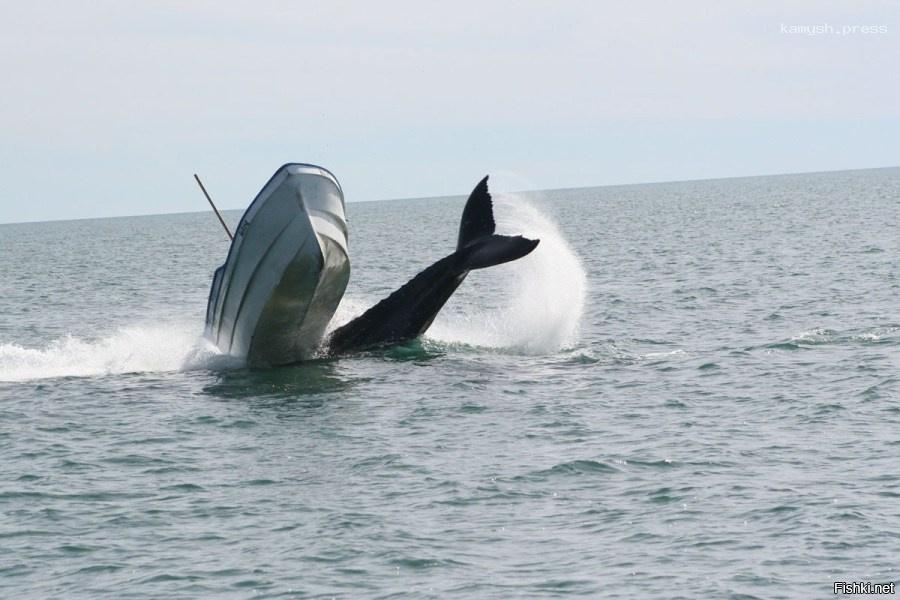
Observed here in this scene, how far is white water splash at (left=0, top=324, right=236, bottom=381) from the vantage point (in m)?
29.0

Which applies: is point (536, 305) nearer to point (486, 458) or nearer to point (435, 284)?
point (435, 284)

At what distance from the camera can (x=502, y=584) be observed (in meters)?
13.7

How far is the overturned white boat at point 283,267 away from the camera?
26266 mm

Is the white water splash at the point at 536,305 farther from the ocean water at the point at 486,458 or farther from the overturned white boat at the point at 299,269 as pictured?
the overturned white boat at the point at 299,269

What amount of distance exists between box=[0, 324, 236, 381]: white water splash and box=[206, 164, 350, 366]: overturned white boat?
1540mm

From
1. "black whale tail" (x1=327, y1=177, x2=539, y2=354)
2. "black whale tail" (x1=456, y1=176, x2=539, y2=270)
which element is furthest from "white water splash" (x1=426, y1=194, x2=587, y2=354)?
"black whale tail" (x1=327, y1=177, x2=539, y2=354)

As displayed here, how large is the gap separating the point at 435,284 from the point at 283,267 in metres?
3.75

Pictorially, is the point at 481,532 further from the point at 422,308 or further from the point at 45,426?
the point at 422,308

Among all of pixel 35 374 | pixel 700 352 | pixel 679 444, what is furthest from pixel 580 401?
pixel 35 374

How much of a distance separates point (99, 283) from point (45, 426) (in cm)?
4637

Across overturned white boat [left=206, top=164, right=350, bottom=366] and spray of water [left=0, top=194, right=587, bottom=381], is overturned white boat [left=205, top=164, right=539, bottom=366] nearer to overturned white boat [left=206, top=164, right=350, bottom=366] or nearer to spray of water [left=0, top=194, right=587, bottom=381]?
overturned white boat [left=206, top=164, right=350, bottom=366]

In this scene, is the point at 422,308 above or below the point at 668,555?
above

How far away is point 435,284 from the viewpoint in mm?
28281

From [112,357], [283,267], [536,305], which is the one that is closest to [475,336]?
[536,305]
